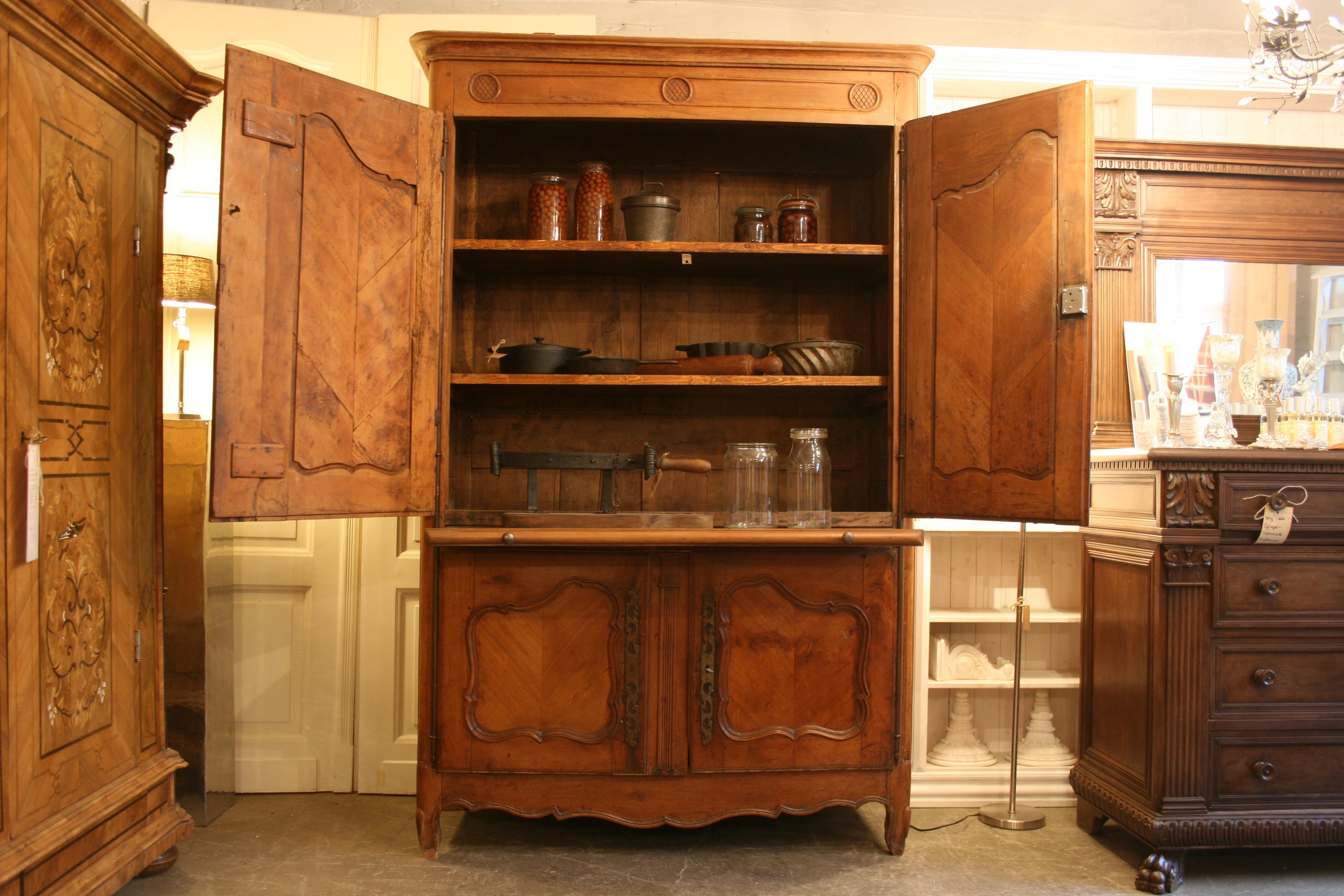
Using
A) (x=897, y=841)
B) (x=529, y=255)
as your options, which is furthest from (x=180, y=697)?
(x=897, y=841)

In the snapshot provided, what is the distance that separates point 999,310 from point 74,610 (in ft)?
7.95

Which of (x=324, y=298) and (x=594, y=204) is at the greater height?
(x=594, y=204)

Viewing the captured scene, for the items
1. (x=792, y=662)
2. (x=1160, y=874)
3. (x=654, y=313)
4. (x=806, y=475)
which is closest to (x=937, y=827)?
(x=1160, y=874)

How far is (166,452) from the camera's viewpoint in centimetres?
276

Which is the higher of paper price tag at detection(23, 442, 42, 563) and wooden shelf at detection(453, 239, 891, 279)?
wooden shelf at detection(453, 239, 891, 279)

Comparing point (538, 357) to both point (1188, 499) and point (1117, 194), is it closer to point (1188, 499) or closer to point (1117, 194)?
point (1188, 499)

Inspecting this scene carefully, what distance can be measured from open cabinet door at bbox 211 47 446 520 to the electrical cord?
1.82 m

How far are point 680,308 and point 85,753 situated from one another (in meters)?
2.06

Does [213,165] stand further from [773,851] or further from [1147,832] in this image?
[1147,832]

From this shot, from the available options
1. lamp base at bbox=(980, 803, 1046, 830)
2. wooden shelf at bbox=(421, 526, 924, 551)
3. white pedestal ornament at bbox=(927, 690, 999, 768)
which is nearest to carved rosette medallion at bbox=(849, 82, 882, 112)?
wooden shelf at bbox=(421, 526, 924, 551)

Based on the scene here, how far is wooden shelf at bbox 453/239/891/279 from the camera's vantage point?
2660 millimetres

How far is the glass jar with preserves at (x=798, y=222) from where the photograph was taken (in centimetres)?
284

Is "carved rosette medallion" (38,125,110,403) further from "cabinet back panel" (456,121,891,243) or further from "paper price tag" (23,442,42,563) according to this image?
"cabinet back panel" (456,121,891,243)

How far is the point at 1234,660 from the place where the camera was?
8.33ft
